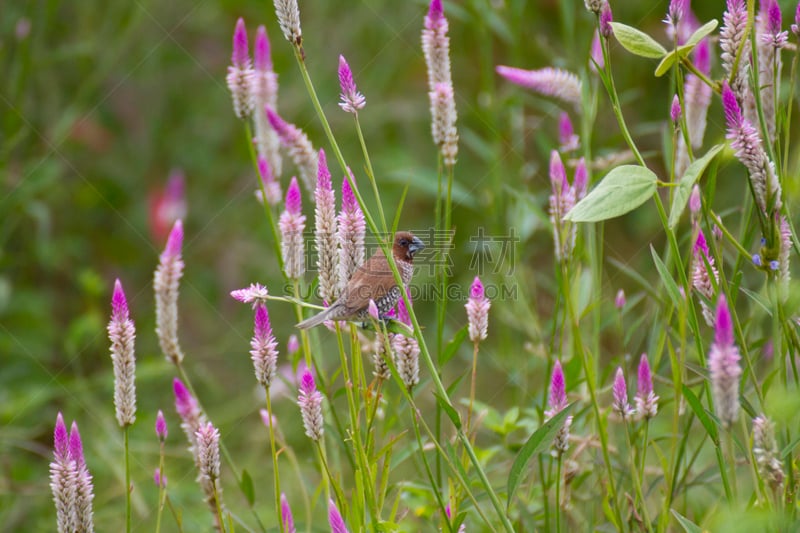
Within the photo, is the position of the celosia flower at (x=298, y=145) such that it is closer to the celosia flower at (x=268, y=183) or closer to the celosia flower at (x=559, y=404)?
the celosia flower at (x=268, y=183)

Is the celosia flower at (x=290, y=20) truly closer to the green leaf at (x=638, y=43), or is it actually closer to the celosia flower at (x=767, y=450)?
the green leaf at (x=638, y=43)

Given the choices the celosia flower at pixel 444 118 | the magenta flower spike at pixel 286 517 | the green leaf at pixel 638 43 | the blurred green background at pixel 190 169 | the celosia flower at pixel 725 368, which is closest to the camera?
the celosia flower at pixel 725 368

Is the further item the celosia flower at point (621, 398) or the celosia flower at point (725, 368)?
the celosia flower at point (621, 398)

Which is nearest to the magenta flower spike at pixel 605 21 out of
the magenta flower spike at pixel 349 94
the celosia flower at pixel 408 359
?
the magenta flower spike at pixel 349 94

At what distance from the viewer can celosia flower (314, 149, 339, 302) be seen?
2.81 feet

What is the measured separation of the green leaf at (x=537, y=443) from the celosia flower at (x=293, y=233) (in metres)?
0.34

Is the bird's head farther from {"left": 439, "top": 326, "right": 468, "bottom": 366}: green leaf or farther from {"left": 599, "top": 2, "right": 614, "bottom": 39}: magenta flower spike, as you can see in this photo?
{"left": 599, "top": 2, "right": 614, "bottom": 39}: magenta flower spike

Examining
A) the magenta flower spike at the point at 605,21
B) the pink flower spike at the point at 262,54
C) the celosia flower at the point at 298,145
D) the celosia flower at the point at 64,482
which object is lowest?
the celosia flower at the point at 64,482

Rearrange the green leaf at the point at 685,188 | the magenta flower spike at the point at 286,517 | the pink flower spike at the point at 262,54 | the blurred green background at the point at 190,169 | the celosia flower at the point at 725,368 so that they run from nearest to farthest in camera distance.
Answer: the celosia flower at the point at 725,368 → the green leaf at the point at 685,188 → the magenta flower spike at the point at 286,517 → the pink flower spike at the point at 262,54 → the blurred green background at the point at 190,169

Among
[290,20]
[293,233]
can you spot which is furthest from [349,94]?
[293,233]

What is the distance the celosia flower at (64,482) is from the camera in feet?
2.59

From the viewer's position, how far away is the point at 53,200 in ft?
7.53

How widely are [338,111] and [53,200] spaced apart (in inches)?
33.6

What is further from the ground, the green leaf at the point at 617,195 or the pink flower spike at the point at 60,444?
the green leaf at the point at 617,195
